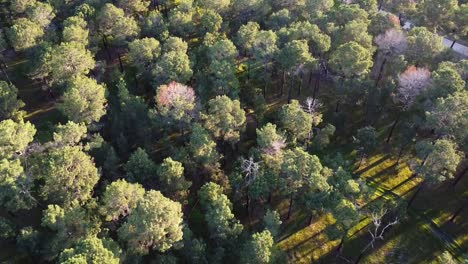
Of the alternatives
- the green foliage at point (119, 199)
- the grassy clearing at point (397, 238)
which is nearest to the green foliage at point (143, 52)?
the green foliage at point (119, 199)

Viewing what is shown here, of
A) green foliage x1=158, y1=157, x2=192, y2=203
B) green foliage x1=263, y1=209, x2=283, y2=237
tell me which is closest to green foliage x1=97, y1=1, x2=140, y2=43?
green foliage x1=158, y1=157, x2=192, y2=203

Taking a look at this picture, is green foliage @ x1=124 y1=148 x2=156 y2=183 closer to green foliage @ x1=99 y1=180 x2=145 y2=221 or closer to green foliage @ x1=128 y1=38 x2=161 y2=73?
green foliage @ x1=99 y1=180 x2=145 y2=221

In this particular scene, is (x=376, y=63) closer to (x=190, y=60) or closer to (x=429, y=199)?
(x=429, y=199)

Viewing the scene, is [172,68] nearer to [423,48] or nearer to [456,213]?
[423,48]

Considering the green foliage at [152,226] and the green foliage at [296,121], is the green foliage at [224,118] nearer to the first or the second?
the green foliage at [296,121]

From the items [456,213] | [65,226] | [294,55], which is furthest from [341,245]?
[65,226]
